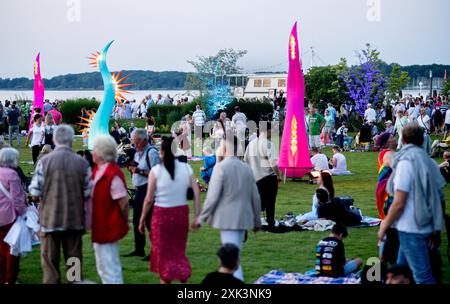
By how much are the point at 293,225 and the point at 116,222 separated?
532 centimetres

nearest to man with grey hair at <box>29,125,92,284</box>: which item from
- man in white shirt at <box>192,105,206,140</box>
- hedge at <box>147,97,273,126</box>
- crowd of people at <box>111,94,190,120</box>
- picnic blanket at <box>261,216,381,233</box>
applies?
picnic blanket at <box>261,216,381,233</box>

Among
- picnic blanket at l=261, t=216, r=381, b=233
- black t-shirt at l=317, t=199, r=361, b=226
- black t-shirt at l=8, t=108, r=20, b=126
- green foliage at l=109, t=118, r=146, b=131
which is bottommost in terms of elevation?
picnic blanket at l=261, t=216, r=381, b=233

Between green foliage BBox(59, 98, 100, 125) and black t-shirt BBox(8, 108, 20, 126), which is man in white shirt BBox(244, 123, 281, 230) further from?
green foliage BBox(59, 98, 100, 125)

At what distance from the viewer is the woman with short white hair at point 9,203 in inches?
336

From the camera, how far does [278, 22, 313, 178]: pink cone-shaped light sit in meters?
18.2

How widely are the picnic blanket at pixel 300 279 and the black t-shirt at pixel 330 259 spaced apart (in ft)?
0.33

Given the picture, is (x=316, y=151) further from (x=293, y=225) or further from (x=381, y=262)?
(x=381, y=262)

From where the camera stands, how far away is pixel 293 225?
40.7ft

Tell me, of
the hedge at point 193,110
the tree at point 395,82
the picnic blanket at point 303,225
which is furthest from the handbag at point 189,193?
the tree at point 395,82

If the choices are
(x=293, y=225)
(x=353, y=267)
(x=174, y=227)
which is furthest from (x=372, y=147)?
(x=174, y=227)

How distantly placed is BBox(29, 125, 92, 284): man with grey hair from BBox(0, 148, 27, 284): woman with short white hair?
87 cm

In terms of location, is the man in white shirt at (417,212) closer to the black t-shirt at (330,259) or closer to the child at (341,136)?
the black t-shirt at (330,259)

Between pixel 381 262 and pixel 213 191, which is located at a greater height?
pixel 213 191

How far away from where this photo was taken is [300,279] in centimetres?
872
